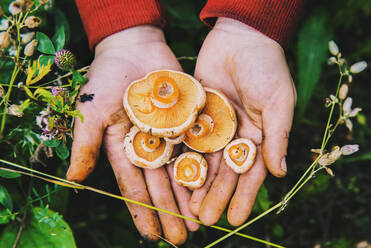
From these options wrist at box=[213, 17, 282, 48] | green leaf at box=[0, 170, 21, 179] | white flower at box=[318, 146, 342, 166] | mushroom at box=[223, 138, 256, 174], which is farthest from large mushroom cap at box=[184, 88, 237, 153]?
green leaf at box=[0, 170, 21, 179]

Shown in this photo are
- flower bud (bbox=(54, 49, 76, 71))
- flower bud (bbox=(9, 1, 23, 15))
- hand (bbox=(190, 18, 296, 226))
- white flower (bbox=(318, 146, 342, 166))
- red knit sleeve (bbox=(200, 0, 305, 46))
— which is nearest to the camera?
flower bud (bbox=(9, 1, 23, 15))

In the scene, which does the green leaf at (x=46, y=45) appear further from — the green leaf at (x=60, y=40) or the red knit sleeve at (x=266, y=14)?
the red knit sleeve at (x=266, y=14)

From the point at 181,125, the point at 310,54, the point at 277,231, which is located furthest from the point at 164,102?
the point at 310,54

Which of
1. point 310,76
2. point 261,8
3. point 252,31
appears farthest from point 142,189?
point 310,76

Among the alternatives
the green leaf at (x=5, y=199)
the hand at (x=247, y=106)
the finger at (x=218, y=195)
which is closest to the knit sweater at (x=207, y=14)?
the hand at (x=247, y=106)

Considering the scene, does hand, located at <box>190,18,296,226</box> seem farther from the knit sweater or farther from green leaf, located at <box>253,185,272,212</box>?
green leaf, located at <box>253,185,272,212</box>

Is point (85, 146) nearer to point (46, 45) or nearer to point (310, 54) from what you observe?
point (46, 45)
